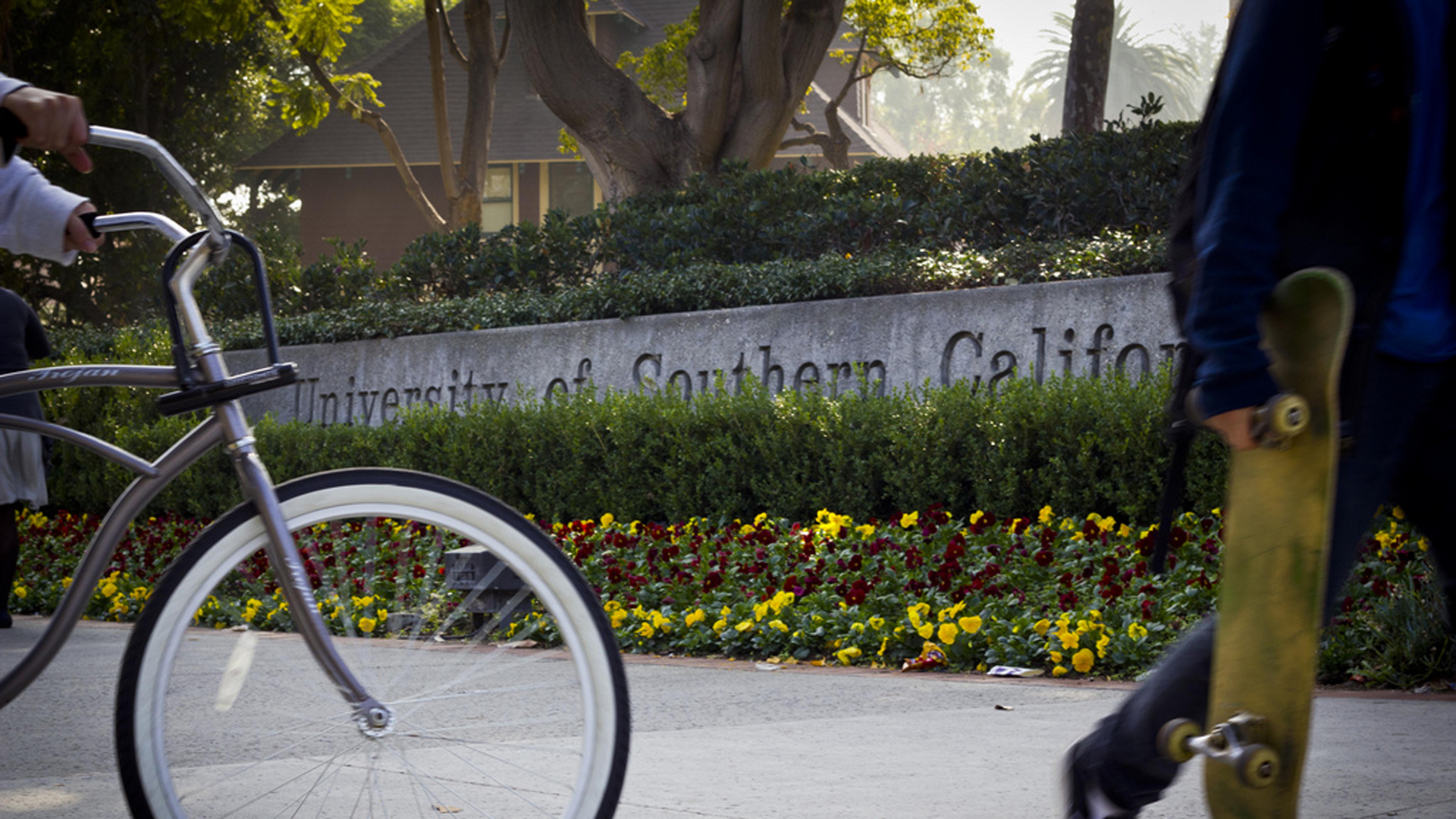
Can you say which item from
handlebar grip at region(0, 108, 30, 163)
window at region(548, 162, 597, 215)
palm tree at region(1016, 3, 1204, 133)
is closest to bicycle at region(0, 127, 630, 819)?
handlebar grip at region(0, 108, 30, 163)

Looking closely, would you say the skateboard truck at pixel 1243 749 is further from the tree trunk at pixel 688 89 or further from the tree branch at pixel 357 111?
the tree branch at pixel 357 111

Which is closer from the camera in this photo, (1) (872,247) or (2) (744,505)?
(2) (744,505)

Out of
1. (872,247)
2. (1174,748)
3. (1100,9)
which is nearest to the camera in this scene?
(1174,748)

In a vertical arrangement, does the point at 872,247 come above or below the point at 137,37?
below

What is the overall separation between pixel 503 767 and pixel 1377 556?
4452 mm

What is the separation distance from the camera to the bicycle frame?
2158 millimetres

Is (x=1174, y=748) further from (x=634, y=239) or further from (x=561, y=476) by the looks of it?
(x=634, y=239)

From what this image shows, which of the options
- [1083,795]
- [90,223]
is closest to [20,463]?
[90,223]

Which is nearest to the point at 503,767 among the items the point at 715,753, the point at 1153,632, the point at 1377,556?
the point at 715,753

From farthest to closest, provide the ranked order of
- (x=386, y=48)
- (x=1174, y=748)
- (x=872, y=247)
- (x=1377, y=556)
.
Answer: (x=386, y=48), (x=872, y=247), (x=1377, y=556), (x=1174, y=748)

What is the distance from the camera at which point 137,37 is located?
25.6 m

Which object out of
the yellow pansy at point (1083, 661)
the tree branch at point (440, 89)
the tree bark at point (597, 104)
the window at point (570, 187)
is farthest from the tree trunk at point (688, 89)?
the window at point (570, 187)

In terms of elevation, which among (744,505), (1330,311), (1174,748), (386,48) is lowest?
(744,505)

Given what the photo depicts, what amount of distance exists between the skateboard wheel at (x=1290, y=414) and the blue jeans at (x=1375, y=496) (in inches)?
5.3
